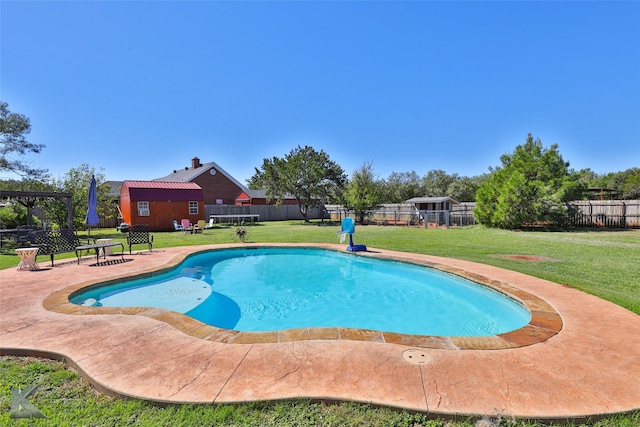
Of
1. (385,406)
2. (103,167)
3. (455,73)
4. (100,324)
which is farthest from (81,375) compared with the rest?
(103,167)

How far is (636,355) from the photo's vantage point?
317cm

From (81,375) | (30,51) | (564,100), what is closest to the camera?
(81,375)

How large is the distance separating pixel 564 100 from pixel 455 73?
660 centimetres

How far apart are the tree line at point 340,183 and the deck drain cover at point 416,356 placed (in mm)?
19336

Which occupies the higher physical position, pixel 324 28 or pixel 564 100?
pixel 324 28

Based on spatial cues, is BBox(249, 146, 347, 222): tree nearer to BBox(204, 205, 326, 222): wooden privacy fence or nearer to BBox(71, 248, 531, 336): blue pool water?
BBox(204, 205, 326, 222): wooden privacy fence

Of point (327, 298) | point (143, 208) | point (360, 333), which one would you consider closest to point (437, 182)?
point (143, 208)

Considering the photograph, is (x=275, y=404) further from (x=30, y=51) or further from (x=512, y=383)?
(x=30, y=51)

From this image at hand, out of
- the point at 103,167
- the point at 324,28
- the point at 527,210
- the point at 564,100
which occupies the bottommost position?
the point at 527,210

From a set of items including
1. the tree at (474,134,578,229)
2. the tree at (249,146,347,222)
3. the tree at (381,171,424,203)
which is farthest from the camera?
the tree at (381,171,424,203)

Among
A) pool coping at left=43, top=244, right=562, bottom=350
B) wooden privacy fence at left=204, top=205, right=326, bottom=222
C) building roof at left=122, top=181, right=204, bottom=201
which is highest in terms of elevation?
building roof at left=122, top=181, right=204, bottom=201

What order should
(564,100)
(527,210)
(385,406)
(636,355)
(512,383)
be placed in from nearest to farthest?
(385,406) < (512,383) < (636,355) < (564,100) < (527,210)

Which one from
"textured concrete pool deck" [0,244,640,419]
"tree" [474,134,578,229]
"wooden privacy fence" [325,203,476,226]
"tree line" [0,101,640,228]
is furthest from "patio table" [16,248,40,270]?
"tree" [474,134,578,229]

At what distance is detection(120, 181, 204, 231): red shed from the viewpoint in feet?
67.9
